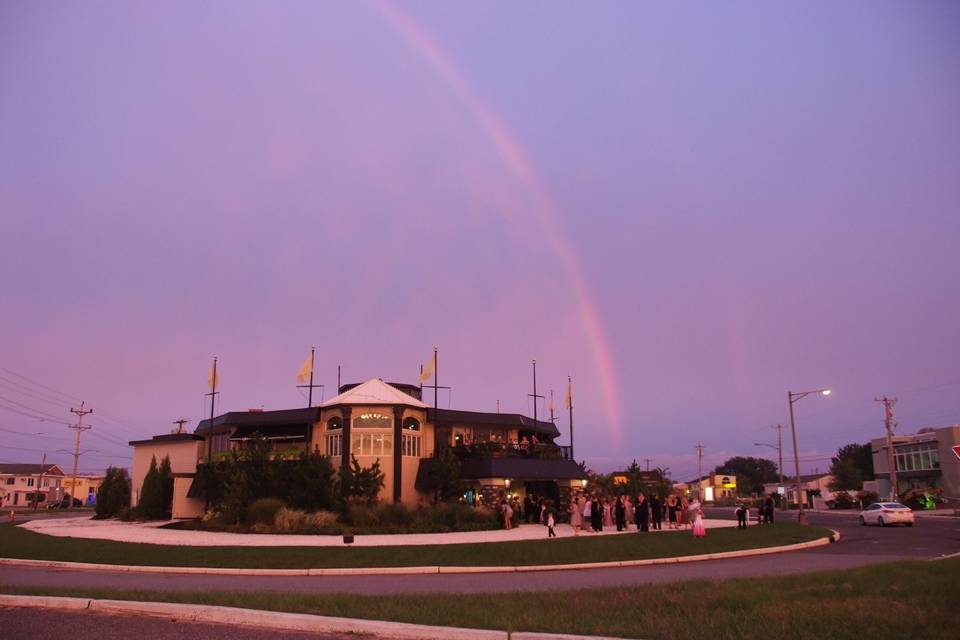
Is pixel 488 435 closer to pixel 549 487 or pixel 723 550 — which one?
pixel 549 487

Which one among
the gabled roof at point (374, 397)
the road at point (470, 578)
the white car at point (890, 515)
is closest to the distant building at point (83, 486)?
the gabled roof at point (374, 397)

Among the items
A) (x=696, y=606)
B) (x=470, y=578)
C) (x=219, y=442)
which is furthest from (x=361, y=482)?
(x=696, y=606)

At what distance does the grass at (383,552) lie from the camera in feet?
67.7

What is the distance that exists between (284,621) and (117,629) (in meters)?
2.05

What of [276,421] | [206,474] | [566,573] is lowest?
[566,573]

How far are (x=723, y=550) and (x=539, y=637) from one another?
16364 mm

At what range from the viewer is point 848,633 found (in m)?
8.98

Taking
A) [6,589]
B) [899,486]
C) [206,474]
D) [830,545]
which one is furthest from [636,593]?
[899,486]

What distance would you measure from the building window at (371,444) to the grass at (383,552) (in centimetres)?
1536

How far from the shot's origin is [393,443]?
134 ft

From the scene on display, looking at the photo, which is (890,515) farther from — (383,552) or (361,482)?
(383,552)

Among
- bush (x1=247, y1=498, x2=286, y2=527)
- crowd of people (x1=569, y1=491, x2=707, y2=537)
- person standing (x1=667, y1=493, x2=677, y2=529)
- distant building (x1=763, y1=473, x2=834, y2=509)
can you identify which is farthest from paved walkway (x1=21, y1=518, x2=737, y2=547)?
distant building (x1=763, y1=473, x2=834, y2=509)

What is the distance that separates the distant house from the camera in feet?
357

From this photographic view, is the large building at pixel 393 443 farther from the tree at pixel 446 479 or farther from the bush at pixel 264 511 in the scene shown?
the bush at pixel 264 511
